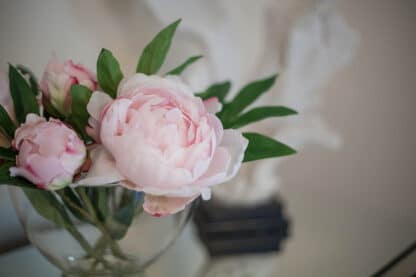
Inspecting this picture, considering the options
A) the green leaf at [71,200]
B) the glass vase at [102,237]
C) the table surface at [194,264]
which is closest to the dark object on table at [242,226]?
the table surface at [194,264]

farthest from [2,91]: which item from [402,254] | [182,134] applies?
[402,254]

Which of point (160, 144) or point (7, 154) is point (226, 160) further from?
point (7, 154)

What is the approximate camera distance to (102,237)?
0.48m

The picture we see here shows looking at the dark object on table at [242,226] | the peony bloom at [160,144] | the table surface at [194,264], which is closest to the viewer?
the peony bloom at [160,144]

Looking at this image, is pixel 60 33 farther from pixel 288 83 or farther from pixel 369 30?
pixel 369 30

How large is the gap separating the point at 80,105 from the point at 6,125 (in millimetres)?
70

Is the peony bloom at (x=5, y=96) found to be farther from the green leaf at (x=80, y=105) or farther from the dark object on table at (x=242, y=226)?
the dark object on table at (x=242, y=226)

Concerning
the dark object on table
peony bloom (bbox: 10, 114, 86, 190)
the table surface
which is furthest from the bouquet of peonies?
the dark object on table

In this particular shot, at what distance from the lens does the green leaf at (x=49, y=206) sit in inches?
17.4

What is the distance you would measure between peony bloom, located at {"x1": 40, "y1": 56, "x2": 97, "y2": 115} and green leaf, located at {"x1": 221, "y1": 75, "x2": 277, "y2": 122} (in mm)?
150

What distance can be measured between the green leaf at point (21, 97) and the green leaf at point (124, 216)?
0.42ft

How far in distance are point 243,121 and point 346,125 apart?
Result: 528 millimetres

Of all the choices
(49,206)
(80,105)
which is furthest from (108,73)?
(49,206)

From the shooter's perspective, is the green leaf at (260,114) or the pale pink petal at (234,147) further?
the green leaf at (260,114)
